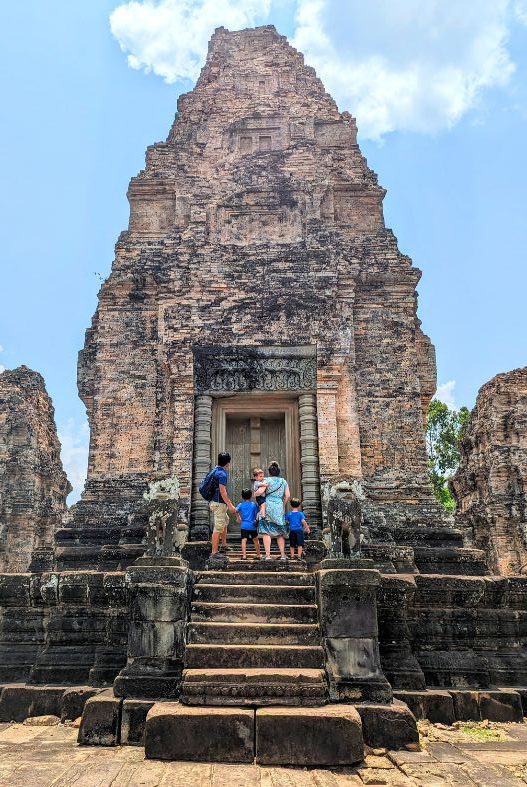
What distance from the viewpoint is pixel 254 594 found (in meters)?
7.34

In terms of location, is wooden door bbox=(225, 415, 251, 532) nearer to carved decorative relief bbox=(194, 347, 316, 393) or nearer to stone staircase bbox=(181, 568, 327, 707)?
carved decorative relief bbox=(194, 347, 316, 393)

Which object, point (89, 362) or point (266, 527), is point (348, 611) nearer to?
point (266, 527)

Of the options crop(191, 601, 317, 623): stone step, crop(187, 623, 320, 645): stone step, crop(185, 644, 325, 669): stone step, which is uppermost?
crop(191, 601, 317, 623): stone step

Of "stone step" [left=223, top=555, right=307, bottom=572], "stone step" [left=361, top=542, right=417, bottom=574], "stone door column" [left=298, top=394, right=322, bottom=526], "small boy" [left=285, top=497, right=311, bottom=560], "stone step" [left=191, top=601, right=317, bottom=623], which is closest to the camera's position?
"stone step" [left=191, top=601, right=317, bottom=623]

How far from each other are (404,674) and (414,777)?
2.24 meters

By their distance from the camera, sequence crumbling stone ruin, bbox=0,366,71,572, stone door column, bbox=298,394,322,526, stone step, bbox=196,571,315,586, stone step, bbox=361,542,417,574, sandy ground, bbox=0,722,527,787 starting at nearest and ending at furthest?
sandy ground, bbox=0,722,527,787 → stone step, bbox=196,571,315,586 → stone step, bbox=361,542,417,574 → stone door column, bbox=298,394,322,526 → crumbling stone ruin, bbox=0,366,71,572

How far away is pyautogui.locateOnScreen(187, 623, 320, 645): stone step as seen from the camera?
6.59 metres

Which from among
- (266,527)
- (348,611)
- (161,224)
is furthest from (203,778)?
(161,224)

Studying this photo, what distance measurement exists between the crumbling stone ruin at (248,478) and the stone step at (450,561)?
39mm

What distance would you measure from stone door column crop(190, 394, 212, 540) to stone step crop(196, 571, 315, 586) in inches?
115

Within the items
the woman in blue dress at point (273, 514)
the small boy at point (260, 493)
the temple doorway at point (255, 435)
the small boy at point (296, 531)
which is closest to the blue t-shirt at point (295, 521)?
the small boy at point (296, 531)

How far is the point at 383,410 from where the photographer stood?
465 inches

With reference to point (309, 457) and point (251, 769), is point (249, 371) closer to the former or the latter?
point (309, 457)

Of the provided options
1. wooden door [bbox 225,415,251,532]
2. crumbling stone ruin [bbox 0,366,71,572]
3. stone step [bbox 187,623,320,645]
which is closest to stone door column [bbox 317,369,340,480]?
wooden door [bbox 225,415,251,532]
